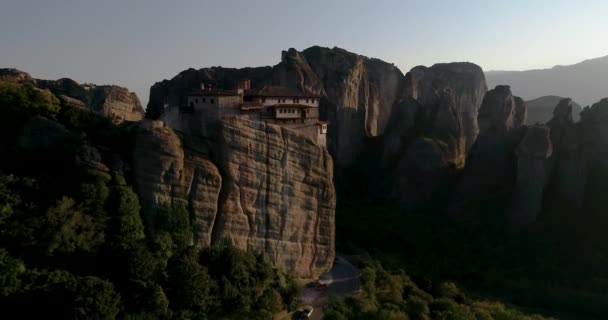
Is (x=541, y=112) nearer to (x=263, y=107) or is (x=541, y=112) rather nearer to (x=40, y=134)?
(x=263, y=107)

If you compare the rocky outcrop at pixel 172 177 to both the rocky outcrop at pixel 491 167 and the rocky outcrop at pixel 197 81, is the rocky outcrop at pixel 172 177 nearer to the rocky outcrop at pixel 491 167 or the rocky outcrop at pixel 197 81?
the rocky outcrop at pixel 491 167

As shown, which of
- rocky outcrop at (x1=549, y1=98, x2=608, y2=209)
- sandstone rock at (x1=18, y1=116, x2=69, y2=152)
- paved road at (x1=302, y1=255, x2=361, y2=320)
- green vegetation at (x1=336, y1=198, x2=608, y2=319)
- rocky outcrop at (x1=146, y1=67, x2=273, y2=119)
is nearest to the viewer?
sandstone rock at (x1=18, y1=116, x2=69, y2=152)

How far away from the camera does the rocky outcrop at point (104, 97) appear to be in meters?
61.3

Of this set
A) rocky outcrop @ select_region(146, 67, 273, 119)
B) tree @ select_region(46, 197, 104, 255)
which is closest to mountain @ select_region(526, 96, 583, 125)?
rocky outcrop @ select_region(146, 67, 273, 119)

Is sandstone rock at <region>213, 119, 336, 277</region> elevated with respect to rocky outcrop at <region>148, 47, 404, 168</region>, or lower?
lower

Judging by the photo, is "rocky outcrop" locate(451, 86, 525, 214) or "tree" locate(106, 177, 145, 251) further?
"rocky outcrop" locate(451, 86, 525, 214)

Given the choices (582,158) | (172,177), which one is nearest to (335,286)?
(172,177)

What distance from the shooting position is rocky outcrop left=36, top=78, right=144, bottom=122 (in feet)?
201

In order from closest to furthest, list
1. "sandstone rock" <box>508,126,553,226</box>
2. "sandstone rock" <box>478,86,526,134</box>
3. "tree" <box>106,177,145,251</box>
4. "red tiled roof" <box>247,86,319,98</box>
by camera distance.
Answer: "tree" <box>106,177,145,251</box>, "red tiled roof" <box>247,86,319,98</box>, "sandstone rock" <box>508,126,553,226</box>, "sandstone rock" <box>478,86,526,134</box>

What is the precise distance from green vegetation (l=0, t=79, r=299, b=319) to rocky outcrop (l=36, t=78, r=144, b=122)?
95.0 ft

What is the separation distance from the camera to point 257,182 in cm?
3481

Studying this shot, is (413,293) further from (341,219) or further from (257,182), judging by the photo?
(341,219)

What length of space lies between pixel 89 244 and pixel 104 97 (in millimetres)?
41447

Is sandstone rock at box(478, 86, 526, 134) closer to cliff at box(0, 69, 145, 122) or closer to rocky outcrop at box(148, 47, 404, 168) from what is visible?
rocky outcrop at box(148, 47, 404, 168)
